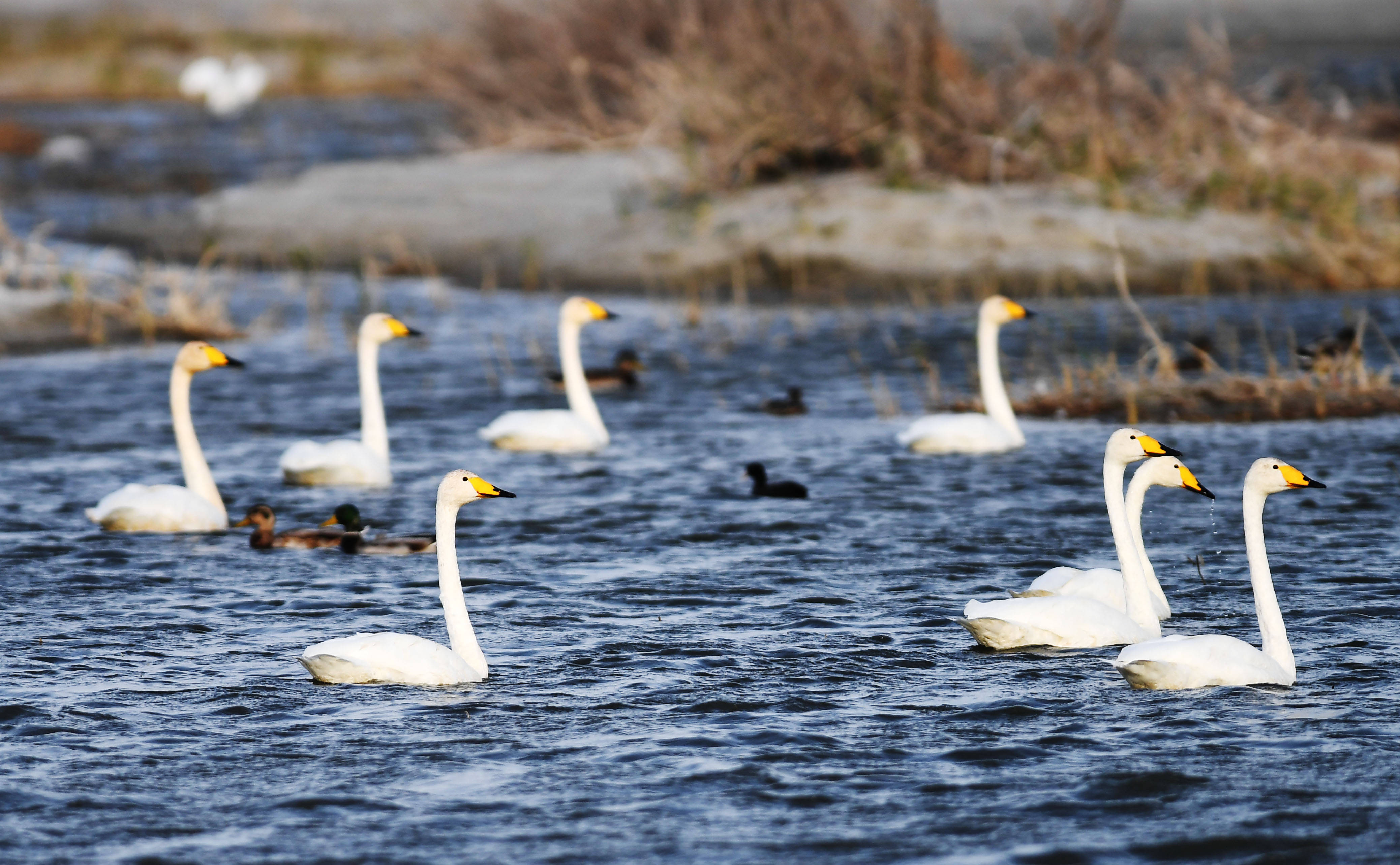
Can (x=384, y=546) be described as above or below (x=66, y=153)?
below

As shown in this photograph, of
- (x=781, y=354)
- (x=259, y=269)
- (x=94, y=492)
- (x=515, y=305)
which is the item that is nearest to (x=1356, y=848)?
Result: (x=94, y=492)

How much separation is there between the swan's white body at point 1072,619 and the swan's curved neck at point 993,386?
211 inches

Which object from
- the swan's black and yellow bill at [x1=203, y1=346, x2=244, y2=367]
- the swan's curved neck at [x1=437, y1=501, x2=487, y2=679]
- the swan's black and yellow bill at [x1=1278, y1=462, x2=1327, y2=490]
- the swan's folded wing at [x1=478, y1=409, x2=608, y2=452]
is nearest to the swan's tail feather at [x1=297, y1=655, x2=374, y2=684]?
the swan's curved neck at [x1=437, y1=501, x2=487, y2=679]

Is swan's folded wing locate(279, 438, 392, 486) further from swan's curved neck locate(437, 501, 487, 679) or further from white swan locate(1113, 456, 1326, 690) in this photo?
white swan locate(1113, 456, 1326, 690)

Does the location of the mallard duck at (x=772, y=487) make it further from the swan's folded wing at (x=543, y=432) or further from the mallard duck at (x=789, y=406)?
the mallard duck at (x=789, y=406)

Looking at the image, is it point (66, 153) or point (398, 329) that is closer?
point (398, 329)

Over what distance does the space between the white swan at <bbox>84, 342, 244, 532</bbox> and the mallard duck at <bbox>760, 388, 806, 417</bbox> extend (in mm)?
5414

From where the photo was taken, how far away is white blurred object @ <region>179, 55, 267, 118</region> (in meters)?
59.2

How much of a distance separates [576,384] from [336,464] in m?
2.82

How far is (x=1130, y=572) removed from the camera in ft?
31.0

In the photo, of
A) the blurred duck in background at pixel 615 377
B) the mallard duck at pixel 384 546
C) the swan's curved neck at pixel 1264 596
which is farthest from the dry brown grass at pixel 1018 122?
the swan's curved neck at pixel 1264 596

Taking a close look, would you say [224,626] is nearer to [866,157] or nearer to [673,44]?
[866,157]

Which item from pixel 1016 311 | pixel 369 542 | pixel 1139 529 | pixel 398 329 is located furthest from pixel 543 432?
pixel 1139 529

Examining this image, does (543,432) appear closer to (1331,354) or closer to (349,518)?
(349,518)
